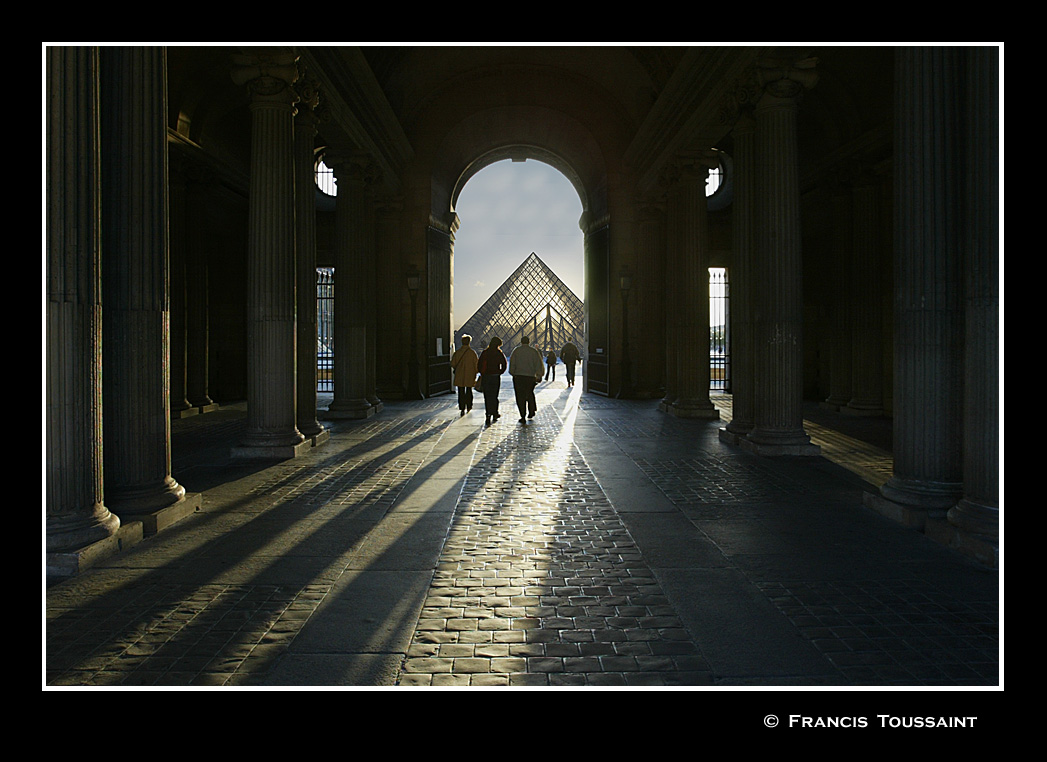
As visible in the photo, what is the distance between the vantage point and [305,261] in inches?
428

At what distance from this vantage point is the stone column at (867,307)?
14.9 meters

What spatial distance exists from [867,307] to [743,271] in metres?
6.10

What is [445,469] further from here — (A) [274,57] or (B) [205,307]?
(B) [205,307]

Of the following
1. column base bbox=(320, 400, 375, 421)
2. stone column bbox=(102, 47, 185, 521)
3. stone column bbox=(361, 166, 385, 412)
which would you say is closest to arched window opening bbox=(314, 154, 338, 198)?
stone column bbox=(361, 166, 385, 412)

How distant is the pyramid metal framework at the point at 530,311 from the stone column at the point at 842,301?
4435cm

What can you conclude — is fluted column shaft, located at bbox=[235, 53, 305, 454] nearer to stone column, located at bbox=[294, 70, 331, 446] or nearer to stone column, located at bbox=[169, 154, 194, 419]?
stone column, located at bbox=[294, 70, 331, 446]

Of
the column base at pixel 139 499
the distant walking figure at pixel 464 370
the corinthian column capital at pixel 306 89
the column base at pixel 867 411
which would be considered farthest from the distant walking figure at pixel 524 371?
the column base at pixel 139 499

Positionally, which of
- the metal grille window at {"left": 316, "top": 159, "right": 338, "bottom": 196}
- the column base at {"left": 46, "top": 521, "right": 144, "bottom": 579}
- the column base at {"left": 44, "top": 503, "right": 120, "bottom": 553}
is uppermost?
the metal grille window at {"left": 316, "top": 159, "right": 338, "bottom": 196}

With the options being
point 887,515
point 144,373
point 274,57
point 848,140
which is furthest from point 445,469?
point 848,140

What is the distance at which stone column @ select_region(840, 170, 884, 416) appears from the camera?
1492 cm

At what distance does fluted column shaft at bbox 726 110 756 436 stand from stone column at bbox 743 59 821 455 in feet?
2.31

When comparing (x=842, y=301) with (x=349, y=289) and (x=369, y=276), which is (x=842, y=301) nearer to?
(x=369, y=276)

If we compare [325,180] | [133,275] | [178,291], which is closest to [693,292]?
[178,291]

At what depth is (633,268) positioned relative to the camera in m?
20.0
